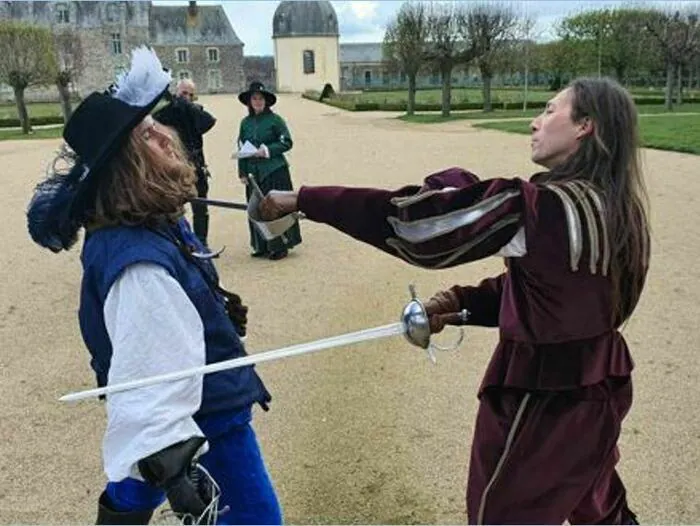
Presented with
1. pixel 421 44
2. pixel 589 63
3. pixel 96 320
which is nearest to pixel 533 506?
pixel 96 320

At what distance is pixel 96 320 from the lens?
212 centimetres

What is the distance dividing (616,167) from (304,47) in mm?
80754

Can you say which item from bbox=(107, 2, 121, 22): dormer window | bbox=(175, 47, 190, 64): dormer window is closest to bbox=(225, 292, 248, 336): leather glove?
bbox=(107, 2, 121, 22): dormer window

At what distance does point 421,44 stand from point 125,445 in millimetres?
34433

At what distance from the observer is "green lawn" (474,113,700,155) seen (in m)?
17.6

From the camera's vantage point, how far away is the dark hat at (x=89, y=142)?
A: 201cm

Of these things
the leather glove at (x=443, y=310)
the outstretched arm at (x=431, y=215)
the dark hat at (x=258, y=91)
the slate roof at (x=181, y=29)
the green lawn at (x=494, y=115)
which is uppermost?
the slate roof at (x=181, y=29)

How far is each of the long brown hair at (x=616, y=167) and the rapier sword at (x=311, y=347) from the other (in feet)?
1.69

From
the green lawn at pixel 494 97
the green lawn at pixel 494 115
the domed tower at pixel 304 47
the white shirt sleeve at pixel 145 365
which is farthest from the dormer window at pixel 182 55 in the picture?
the white shirt sleeve at pixel 145 365

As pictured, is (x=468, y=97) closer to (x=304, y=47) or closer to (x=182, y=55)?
(x=304, y=47)

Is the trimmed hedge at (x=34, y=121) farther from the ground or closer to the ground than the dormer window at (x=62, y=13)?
closer to the ground

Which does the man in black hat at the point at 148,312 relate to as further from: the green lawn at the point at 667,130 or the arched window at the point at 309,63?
the arched window at the point at 309,63

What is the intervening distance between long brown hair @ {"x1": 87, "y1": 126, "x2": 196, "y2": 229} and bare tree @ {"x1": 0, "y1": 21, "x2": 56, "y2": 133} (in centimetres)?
3217

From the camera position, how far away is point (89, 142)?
2.03 meters
